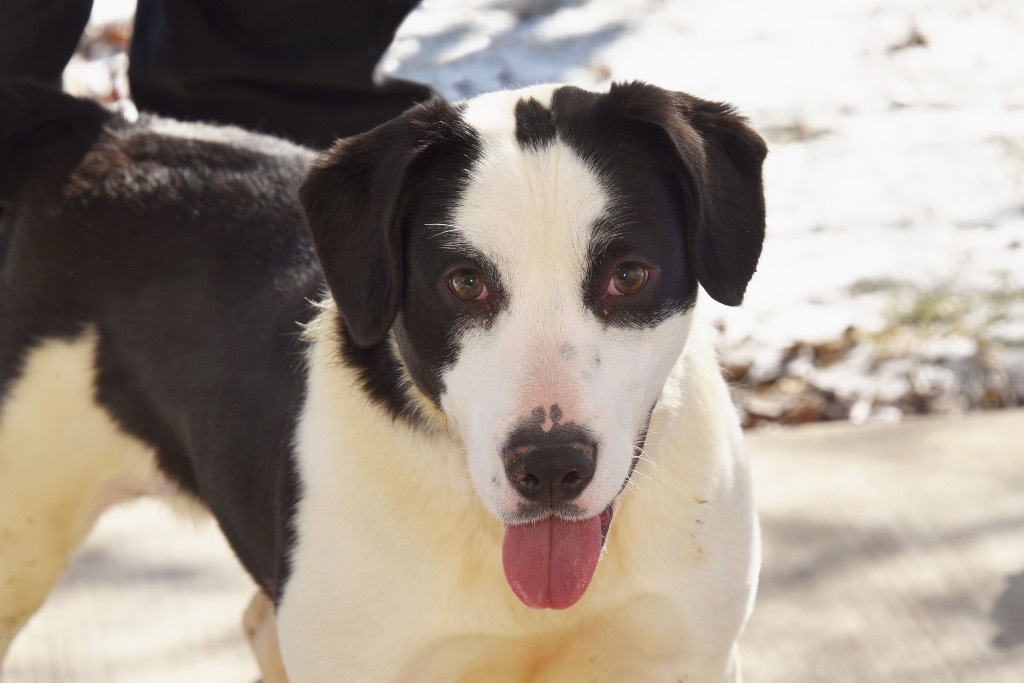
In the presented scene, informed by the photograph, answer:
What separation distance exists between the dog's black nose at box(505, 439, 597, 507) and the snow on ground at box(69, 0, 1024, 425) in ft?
8.30

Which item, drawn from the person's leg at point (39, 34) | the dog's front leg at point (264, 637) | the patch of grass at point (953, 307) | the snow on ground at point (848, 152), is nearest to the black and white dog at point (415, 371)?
the dog's front leg at point (264, 637)

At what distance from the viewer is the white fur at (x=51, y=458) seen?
3.37 metres

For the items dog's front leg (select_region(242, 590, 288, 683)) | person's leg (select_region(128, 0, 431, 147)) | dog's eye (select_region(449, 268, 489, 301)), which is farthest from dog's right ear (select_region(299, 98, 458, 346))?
person's leg (select_region(128, 0, 431, 147))

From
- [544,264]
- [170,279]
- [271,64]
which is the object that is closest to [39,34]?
[271,64]

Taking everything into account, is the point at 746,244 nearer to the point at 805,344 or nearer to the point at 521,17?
the point at 805,344

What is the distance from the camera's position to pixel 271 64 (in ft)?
14.7

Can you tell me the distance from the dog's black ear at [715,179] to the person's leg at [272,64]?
1892mm

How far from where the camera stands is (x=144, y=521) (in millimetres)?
4473

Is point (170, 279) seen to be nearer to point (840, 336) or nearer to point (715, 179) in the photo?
point (715, 179)

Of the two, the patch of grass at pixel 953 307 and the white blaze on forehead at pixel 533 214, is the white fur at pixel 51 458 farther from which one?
the patch of grass at pixel 953 307

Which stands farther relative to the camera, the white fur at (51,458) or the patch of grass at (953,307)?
the patch of grass at (953,307)

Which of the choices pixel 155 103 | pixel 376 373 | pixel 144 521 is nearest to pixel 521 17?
pixel 155 103

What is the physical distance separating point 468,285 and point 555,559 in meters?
0.52

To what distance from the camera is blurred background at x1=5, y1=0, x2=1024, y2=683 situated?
3.90 m
